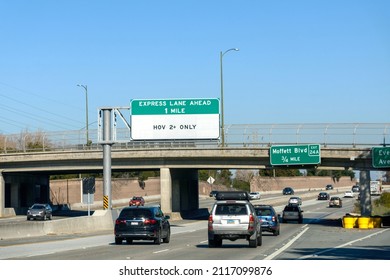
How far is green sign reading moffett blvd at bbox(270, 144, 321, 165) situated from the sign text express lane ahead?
11124 millimetres

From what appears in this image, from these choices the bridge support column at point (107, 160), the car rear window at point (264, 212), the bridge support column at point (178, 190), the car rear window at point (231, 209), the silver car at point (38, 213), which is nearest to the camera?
the car rear window at point (231, 209)

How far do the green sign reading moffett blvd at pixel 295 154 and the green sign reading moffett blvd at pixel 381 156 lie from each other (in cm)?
446

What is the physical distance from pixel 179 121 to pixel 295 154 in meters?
13.5

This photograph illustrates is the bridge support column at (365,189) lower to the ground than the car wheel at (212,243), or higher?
higher

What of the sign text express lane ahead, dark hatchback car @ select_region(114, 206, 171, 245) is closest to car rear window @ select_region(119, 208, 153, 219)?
dark hatchback car @ select_region(114, 206, 171, 245)

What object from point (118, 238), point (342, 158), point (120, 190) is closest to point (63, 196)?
point (120, 190)

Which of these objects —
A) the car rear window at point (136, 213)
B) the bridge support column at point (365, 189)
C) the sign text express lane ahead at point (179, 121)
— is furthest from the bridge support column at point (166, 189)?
the car rear window at point (136, 213)

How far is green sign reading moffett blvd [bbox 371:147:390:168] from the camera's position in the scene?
60.1 meters

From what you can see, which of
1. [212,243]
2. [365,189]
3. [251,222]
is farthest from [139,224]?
[365,189]

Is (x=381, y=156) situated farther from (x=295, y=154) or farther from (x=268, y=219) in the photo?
(x=268, y=219)

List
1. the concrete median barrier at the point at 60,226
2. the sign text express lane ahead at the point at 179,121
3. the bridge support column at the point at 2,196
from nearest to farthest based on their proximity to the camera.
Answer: the concrete median barrier at the point at 60,226
the sign text express lane ahead at the point at 179,121
the bridge support column at the point at 2,196

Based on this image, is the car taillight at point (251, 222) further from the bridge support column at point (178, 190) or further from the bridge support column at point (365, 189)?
the bridge support column at point (178, 190)

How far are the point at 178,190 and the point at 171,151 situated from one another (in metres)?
6.79

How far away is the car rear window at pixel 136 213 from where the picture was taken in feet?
111
